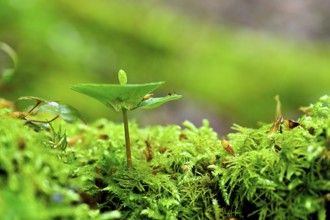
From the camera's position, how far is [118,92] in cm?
91

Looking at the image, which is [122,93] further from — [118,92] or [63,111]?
[63,111]

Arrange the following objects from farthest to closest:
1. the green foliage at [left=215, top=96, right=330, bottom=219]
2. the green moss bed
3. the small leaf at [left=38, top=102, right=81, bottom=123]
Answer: the small leaf at [left=38, top=102, right=81, bottom=123] → the green foliage at [left=215, top=96, right=330, bottom=219] → the green moss bed

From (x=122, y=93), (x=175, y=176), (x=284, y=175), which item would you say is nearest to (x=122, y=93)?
(x=122, y=93)

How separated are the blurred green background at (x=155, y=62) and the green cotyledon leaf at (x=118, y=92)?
2658mm

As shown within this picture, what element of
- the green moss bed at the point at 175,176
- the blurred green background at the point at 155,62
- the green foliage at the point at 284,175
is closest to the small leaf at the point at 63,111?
the green moss bed at the point at 175,176

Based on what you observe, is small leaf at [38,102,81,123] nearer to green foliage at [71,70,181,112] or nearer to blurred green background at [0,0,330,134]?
green foliage at [71,70,181,112]

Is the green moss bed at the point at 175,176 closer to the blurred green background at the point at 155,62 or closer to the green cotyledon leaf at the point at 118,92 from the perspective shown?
the green cotyledon leaf at the point at 118,92

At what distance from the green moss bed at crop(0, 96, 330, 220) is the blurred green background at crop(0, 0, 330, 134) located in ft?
8.48

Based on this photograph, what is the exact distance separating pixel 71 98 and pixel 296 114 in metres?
2.08

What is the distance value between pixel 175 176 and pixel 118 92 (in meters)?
0.25

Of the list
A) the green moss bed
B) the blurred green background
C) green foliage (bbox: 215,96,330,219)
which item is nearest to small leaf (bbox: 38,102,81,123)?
the green moss bed

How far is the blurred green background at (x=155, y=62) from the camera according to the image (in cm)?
398

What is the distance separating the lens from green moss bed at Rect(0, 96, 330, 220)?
0.71 metres

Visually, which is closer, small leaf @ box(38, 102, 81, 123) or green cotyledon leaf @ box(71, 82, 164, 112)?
green cotyledon leaf @ box(71, 82, 164, 112)
